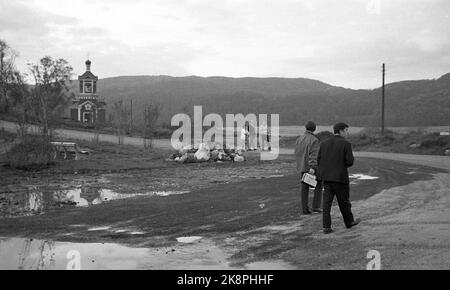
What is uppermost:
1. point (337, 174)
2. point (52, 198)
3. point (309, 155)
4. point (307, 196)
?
point (309, 155)

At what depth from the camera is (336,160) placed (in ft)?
32.0

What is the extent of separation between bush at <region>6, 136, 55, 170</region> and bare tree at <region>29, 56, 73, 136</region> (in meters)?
2.43

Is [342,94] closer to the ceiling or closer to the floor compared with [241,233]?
closer to the ceiling

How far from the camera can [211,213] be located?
1206 centimetres

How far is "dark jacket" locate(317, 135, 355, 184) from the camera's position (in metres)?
9.71

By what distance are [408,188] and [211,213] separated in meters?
6.91

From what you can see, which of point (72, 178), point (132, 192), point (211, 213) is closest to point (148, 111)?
point (72, 178)

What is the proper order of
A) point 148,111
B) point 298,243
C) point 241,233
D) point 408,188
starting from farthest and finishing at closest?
point 148,111
point 408,188
point 241,233
point 298,243

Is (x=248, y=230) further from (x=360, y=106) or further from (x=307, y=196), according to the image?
(x=360, y=106)

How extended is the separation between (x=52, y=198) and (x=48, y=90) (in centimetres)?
1706

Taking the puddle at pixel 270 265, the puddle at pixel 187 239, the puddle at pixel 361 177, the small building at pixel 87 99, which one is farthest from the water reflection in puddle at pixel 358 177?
the small building at pixel 87 99

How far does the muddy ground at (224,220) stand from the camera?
25.9ft

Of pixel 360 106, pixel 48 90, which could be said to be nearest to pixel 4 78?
pixel 48 90
